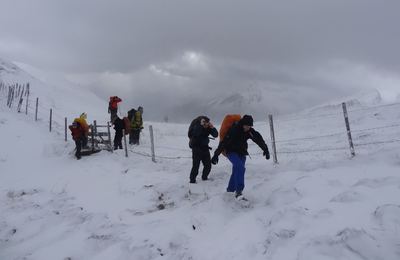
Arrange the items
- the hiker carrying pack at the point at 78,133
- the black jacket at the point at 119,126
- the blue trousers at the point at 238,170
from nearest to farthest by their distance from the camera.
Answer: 1. the blue trousers at the point at 238,170
2. the hiker carrying pack at the point at 78,133
3. the black jacket at the point at 119,126

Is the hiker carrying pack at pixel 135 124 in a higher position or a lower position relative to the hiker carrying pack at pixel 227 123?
higher

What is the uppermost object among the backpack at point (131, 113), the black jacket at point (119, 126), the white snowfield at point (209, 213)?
the backpack at point (131, 113)

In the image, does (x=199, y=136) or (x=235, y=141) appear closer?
(x=235, y=141)

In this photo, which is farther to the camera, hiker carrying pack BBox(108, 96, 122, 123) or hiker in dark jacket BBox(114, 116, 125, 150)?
hiker carrying pack BBox(108, 96, 122, 123)

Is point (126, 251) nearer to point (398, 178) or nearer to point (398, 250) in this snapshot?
point (398, 250)

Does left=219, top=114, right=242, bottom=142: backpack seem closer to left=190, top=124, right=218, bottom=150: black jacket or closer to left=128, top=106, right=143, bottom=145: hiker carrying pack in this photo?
left=190, top=124, right=218, bottom=150: black jacket

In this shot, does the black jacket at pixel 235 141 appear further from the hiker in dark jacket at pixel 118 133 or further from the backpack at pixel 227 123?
the hiker in dark jacket at pixel 118 133

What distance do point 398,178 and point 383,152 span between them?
1.71 metres

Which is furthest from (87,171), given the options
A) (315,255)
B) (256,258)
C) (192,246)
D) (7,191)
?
(315,255)

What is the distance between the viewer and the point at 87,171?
1277 cm

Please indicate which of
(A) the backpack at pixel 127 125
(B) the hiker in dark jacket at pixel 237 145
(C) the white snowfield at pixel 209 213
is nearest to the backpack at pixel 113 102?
(A) the backpack at pixel 127 125

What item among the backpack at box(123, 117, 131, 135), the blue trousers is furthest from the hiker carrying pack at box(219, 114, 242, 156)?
the backpack at box(123, 117, 131, 135)

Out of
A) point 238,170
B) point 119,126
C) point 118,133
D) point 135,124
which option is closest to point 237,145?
point 238,170

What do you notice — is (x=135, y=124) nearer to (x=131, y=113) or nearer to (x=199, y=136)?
(x=131, y=113)
